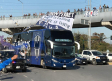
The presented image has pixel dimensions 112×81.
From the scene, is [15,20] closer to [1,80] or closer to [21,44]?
[21,44]

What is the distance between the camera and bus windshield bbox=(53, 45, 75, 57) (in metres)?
19.3

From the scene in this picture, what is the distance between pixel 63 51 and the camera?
1955 cm

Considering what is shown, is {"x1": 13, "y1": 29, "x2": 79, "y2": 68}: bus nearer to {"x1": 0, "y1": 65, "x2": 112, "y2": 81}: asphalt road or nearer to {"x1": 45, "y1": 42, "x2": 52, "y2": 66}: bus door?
{"x1": 45, "y1": 42, "x2": 52, "y2": 66}: bus door

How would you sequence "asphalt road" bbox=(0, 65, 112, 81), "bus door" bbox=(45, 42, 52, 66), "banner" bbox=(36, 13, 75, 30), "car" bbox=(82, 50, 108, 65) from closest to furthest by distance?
"asphalt road" bbox=(0, 65, 112, 81), "bus door" bbox=(45, 42, 52, 66), "banner" bbox=(36, 13, 75, 30), "car" bbox=(82, 50, 108, 65)

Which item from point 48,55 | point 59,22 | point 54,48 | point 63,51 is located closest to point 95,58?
point 59,22

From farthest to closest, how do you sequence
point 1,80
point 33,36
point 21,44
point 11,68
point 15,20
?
point 15,20 < point 21,44 < point 33,36 < point 11,68 < point 1,80

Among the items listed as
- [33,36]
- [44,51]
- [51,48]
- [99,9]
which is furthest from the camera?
[99,9]

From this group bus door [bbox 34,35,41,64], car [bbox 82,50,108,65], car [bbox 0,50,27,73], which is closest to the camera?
car [bbox 0,50,27,73]

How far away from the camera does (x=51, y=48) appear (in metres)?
19.1

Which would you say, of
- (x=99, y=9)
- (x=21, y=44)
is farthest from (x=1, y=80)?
(x=99, y=9)

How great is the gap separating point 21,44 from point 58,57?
756cm

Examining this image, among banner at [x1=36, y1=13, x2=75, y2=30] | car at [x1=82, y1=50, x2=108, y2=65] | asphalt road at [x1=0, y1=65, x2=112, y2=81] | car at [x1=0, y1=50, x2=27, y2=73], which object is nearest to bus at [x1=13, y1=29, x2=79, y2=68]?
banner at [x1=36, y1=13, x2=75, y2=30]

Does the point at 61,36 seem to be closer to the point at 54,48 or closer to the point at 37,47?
the point at 54,48

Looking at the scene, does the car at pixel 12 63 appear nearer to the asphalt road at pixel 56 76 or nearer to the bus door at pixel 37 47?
the asphalt road at pixel 56 76
